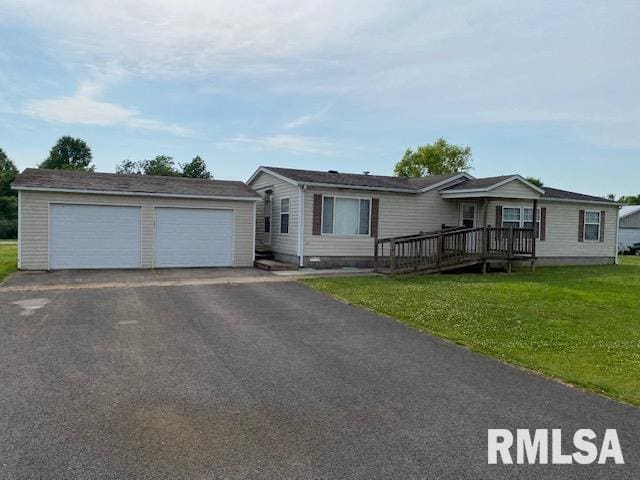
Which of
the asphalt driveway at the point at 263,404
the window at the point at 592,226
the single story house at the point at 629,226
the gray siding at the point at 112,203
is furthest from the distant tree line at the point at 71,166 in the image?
the asphalt driveway at the point at 263,404

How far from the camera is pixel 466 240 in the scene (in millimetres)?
17312

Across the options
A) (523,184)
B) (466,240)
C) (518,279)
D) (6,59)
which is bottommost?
(518,279)

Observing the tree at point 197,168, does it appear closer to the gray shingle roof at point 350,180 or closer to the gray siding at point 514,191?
the gray shingle roof at point 350,180

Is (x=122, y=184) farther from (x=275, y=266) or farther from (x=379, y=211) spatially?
(x=379, y=211)

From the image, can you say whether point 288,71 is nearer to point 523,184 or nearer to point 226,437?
point 523,184

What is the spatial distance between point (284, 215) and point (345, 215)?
2.36 meters

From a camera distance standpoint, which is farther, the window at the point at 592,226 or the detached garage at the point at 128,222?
the window at the point at 592,226

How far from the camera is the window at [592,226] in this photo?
22.2 metres

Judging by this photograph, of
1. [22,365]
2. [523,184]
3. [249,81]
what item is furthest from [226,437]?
[249,81]

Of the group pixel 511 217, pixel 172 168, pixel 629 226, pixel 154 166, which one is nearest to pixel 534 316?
pixel 511 217

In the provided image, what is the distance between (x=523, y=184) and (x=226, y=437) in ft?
54.2

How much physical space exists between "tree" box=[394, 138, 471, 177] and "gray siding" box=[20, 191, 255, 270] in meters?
35.1

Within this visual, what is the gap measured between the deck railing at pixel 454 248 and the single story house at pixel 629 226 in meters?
26.9

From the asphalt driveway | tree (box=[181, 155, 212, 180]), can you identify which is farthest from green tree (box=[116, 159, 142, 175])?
the asphalt driveway
